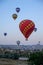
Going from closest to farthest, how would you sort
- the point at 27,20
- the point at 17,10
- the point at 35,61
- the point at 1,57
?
the point at 35,61 → the point at 27,20 → the point at 17,10 → the point at 1,57

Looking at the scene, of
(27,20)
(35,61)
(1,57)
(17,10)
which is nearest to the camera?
(35,61)

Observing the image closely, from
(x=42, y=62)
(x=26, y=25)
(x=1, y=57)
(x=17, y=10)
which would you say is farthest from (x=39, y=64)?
(x=1, y=57)

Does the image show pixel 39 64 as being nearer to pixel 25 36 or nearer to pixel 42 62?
pixel 42 62

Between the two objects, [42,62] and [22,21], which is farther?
[22,21]

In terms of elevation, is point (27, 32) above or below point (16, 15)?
below

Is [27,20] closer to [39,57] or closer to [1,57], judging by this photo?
[39,57]

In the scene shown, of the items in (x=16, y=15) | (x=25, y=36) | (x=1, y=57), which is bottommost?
(x=1, y=57)

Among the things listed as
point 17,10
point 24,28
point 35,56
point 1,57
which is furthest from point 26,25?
point 1,57
